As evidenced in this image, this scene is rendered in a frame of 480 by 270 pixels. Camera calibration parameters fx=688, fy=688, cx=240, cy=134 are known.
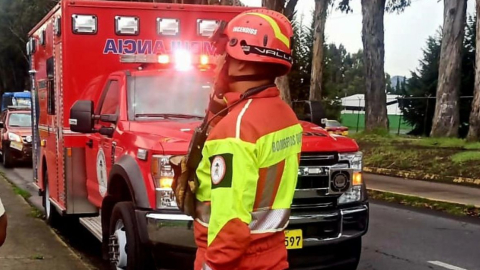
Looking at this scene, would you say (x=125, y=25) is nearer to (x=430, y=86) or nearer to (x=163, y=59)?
(x=163, y=59)

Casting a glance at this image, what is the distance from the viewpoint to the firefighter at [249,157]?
8.62 feet

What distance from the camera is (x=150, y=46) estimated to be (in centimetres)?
816

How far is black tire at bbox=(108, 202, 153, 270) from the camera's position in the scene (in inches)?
217

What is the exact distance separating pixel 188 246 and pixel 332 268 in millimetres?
1359

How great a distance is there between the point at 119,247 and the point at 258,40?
3.39 m

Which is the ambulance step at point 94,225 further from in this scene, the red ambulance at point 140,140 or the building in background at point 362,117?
the building in background at point 362,117

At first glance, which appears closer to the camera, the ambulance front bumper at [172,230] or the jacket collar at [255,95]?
the jacket collar at [255,95]

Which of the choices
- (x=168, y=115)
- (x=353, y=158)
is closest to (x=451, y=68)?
(x=168, y=115)

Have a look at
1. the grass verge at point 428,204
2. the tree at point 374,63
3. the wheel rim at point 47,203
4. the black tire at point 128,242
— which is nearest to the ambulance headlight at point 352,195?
the black tire at point 128,242

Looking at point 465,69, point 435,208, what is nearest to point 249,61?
point 435,208

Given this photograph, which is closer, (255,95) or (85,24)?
(255,95)

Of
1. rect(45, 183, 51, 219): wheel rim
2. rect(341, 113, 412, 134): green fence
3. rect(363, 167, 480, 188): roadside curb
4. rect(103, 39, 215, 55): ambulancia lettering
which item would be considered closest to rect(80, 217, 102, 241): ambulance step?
rect(45, 183, 51, 219): wheel rim

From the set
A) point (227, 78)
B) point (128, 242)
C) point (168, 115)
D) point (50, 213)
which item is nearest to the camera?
point (227, 78)

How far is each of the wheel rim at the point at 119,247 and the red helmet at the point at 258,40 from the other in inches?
123
